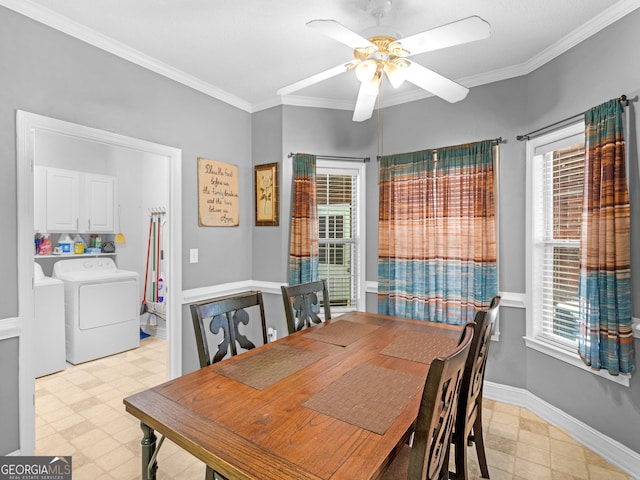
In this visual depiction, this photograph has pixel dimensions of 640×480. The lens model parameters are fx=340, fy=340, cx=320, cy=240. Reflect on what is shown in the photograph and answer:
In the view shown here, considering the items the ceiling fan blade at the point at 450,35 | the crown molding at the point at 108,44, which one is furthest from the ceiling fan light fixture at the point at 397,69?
the crown molding at the point at 108,44

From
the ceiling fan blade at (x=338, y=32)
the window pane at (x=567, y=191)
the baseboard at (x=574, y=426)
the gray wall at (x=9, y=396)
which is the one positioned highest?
the ceiling fan blade at (x=338, y=32)

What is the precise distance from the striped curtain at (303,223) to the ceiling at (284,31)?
774 mm

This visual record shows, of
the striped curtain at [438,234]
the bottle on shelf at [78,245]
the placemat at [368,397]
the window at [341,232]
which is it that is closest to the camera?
the placemat at [368,397]

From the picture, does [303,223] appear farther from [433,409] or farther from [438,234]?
[433,409]

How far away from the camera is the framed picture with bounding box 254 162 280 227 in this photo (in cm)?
335

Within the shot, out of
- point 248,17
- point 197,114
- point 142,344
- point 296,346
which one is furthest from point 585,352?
point 142,344

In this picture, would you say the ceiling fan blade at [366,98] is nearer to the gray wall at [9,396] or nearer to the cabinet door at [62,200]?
the gray wall at [9,396]

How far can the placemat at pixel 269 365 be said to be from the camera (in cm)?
141

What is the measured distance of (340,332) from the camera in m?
2.07

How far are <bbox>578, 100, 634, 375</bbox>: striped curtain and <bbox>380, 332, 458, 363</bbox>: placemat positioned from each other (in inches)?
36.4

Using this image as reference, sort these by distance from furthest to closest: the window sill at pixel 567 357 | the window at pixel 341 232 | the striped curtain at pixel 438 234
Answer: the window at pixel 341 232 → the striped curtain at pixel 438 234 → the window sill at pixel 567 357

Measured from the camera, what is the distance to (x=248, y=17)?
6.83 ft

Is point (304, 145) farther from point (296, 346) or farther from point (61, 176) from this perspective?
point (61, 176)

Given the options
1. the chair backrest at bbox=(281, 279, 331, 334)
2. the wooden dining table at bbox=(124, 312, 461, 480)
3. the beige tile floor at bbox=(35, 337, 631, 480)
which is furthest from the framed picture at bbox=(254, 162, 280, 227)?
the beige tile floor at bbox=(35, 337, 631, 480)
